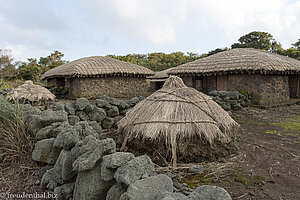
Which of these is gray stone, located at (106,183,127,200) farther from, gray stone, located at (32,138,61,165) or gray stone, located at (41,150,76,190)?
gray stone, located at (32,138,61,165)

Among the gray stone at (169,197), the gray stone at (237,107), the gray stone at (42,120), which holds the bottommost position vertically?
the gray stone at (237,107)

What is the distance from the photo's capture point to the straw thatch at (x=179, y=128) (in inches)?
118

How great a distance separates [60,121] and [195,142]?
237 centimetres

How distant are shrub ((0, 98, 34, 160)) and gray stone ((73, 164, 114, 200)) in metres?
1.68

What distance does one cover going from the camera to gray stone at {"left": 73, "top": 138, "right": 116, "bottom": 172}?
1.97 metres

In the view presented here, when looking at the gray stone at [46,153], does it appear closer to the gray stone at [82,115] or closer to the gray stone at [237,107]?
the gray stone at [82,115]

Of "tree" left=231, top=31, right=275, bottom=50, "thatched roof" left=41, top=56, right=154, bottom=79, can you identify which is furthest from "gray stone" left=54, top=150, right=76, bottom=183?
"tree" left=231, top=31, right=275, bottom=50

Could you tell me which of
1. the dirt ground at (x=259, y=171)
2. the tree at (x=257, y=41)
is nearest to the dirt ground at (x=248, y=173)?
the dirt ground at (x=259, y=171)

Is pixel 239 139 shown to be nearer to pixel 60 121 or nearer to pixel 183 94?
pixel 183 94

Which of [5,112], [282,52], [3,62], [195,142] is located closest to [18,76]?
[3,62]

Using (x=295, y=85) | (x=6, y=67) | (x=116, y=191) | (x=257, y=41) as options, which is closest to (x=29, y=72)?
(x=6, y=67)

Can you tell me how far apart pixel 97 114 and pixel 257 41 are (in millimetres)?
24602

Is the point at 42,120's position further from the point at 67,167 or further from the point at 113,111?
the point at 113,111

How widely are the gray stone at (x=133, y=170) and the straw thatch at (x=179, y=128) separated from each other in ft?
3.14
